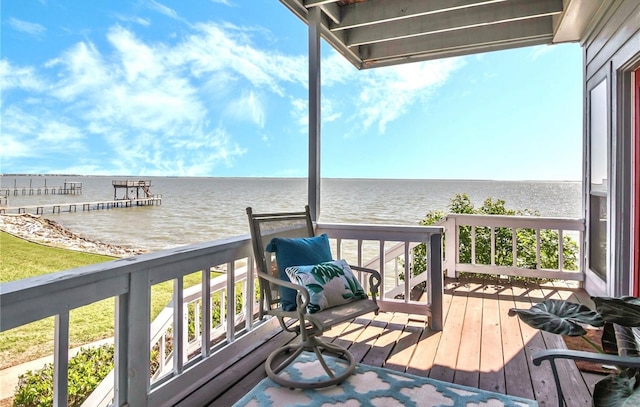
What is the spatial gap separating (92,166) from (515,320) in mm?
21630

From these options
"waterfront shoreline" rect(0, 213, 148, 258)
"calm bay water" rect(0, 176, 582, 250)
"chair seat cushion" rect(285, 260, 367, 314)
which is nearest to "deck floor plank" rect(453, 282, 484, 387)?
"chair seat cushion" rect(285, 260, 367, 314)

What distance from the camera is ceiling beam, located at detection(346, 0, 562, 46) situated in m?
3.12

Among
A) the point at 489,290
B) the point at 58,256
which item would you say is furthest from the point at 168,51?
the point at 489,290

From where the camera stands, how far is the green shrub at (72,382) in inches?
107

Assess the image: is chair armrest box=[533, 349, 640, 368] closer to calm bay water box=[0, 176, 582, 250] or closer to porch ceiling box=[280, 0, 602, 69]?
porch ceiling box=[280, 0, 602, 69]

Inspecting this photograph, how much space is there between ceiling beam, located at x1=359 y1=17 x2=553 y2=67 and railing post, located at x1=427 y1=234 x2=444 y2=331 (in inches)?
86.6

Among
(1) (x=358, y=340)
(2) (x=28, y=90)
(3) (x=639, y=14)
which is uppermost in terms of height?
(2) (x=28, y=90)

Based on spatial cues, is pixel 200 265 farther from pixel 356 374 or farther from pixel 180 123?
pixel 180 123

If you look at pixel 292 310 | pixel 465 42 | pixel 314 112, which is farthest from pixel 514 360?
pixel 465 42

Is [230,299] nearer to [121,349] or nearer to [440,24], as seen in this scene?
[121,349]

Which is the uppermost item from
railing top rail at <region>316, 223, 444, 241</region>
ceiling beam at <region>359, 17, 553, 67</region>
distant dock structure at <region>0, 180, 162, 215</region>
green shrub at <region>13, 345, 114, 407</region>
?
ceiling beam at <region>359, 17, 553, 67</region>

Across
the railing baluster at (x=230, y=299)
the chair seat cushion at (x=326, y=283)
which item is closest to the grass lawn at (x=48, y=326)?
the railing baluster at (x=230, y=299)

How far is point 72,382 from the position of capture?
287cm

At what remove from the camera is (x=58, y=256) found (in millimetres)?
12312
